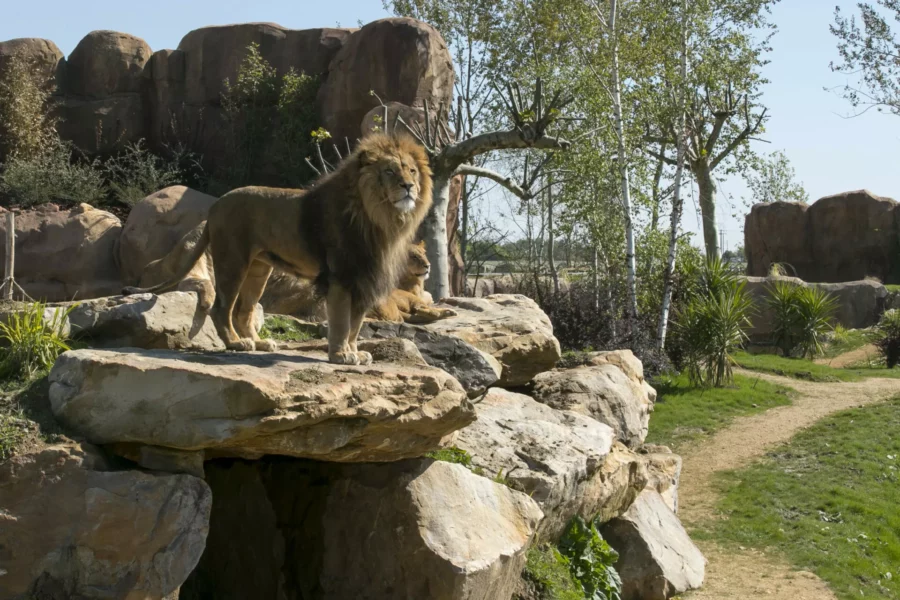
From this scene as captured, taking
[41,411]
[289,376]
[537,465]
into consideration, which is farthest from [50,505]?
[537,465]

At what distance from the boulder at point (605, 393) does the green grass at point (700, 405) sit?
9.26 ft

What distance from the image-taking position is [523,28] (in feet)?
84.9

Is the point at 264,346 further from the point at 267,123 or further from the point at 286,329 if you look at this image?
the point at 267,123

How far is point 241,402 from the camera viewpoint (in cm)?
488

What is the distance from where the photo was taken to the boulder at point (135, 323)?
22.1ft

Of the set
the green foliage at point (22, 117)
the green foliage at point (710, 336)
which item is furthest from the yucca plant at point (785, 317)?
the green foliage at point (22, 117)

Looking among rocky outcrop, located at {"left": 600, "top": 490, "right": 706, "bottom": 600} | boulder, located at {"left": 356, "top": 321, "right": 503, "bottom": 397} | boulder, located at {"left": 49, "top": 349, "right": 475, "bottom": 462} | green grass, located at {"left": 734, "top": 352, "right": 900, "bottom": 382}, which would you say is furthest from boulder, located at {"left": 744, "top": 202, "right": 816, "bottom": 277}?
boulder, located at {"left": 49, "top": 349, "right": 475, "bottom": 462}

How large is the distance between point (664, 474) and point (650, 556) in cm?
187

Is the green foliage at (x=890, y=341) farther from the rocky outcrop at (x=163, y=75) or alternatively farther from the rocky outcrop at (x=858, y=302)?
the rocky outcrop at (x=163, y=75)

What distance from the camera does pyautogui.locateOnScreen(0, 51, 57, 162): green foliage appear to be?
18.1 metres

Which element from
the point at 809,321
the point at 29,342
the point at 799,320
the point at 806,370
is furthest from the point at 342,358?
the point at 799,320

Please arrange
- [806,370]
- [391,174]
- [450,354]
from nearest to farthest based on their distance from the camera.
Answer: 1. [391,174]
2. [450,354]
3. [806,370]

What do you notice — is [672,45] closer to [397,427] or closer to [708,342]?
[708,342]

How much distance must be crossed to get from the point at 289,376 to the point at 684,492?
786cm
